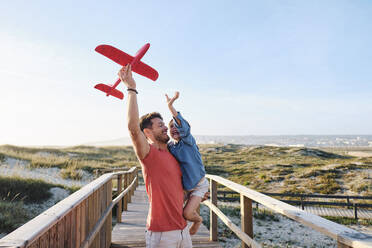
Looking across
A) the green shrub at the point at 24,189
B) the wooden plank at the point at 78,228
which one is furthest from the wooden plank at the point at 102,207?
the green shrub at the point at 24,189

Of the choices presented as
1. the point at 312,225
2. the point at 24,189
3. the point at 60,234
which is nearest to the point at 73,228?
the point at 60,234

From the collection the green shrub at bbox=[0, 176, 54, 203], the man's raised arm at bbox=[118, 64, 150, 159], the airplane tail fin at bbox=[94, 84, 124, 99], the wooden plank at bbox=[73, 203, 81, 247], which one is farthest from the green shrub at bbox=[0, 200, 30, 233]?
the man's raised arm at bbox=[118, 64, 150, 159]

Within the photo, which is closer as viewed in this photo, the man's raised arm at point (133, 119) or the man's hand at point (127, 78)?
the man's raised arm at point (133, 119)

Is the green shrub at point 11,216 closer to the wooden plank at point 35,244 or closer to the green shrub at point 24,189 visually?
the green shrub at point 24,189

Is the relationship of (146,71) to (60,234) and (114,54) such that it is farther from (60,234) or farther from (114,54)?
(60,234)

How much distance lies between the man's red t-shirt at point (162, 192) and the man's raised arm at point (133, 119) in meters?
0.12

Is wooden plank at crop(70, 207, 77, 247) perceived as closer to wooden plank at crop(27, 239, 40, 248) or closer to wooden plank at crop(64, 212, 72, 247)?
wooden plank at crop(64, 212, 72, 247)

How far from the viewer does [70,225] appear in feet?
6.04

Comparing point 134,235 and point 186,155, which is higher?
point 186,155

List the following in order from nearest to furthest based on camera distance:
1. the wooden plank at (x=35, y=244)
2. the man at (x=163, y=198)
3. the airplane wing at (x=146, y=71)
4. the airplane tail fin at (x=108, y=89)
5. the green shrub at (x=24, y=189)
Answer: the wooden plank at (x=35, y=244) → the man at (x=163, y=198) → the airplane wing at (x=146, y=71) → the airplane tail fin at (x=108, y=89) → the green shrub at (x=24, y=189)

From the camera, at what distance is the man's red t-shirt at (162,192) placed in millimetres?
1812

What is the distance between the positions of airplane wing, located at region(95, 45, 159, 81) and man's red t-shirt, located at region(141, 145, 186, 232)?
1292 mm

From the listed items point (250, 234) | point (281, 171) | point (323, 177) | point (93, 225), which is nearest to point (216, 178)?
point (250, 234)

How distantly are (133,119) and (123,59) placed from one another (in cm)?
139
